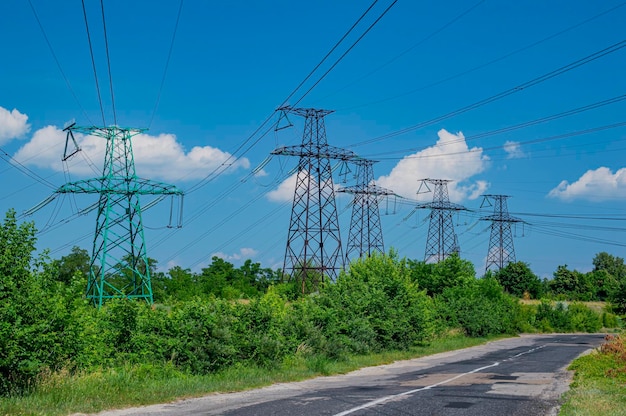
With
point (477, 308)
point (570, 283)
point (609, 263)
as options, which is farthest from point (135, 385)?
point (609, 263)

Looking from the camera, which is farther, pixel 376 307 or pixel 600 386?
pixel 376 307

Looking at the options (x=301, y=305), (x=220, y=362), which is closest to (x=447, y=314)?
(x=301, y=305)

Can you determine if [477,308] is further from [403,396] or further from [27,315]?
[27,315]

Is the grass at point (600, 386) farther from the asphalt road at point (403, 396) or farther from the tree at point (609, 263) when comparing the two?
the tree at point (609, 263)

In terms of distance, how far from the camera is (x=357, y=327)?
31406mm

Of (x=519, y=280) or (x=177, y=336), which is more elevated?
(x=519, y=280)

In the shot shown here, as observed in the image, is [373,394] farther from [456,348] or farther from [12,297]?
[456,348]

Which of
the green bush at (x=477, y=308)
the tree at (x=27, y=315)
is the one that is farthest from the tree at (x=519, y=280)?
the tree at (x=27, y=315)

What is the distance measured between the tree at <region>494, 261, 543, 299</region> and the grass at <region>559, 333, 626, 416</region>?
85886 millimetres

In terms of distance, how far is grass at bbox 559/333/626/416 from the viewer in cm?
1427

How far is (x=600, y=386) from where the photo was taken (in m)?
19.1

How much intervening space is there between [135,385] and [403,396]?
718 centimetres

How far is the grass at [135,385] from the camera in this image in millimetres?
13086

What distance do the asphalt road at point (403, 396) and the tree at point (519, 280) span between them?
297ft
